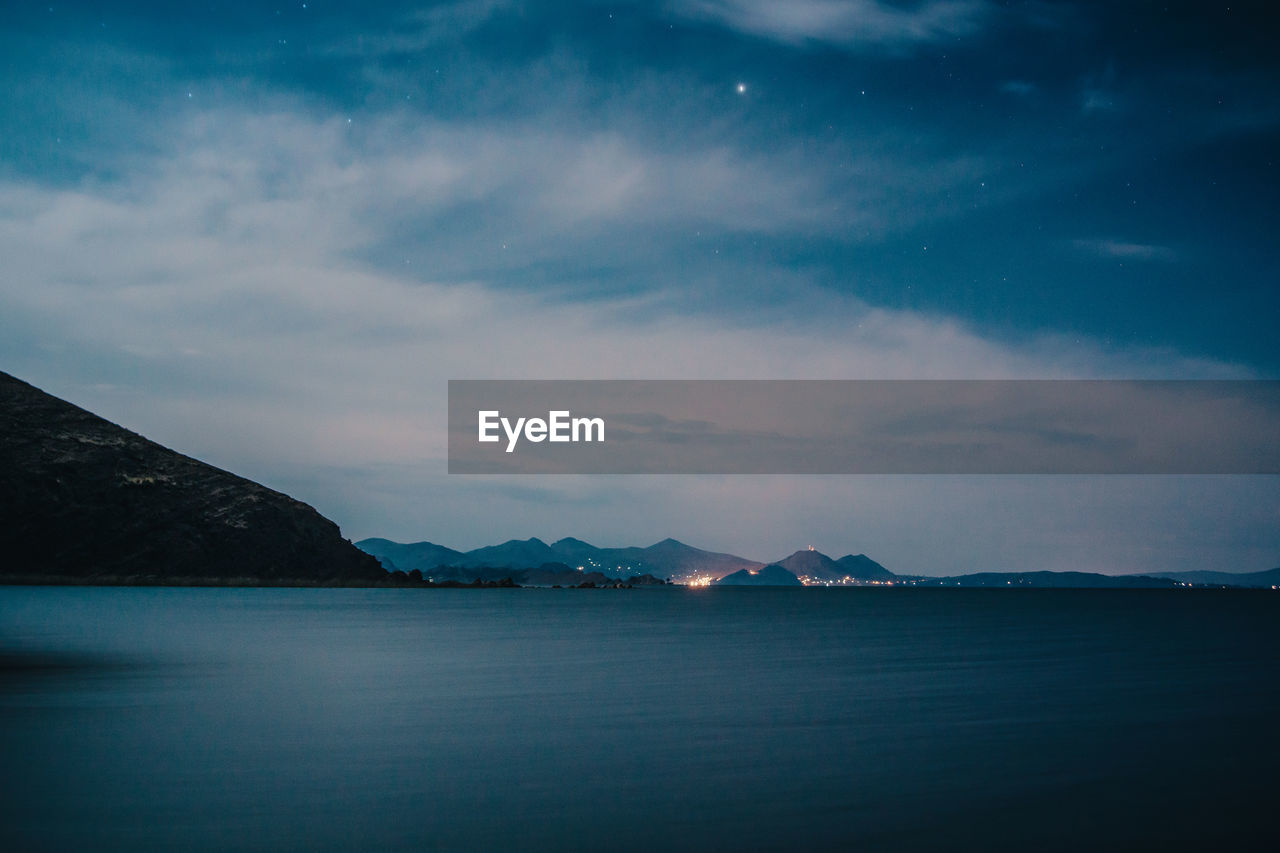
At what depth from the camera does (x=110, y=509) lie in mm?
162875

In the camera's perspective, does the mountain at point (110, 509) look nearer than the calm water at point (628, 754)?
No

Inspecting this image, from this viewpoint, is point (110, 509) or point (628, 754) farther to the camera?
point (110, 509)

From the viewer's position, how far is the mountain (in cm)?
15325

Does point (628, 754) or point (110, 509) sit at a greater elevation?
point (110, 509)

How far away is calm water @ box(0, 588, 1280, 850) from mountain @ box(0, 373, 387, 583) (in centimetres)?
13680

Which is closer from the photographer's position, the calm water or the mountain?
the calm water

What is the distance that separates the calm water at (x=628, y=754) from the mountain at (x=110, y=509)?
137 meters

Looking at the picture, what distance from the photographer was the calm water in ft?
37.9

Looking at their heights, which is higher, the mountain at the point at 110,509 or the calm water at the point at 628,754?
the mountain at the point at 110,509

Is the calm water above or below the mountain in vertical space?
below

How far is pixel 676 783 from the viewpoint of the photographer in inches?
563

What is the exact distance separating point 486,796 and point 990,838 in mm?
6792

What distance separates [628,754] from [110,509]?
564 feet

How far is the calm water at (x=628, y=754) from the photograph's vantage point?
37.9 ft
